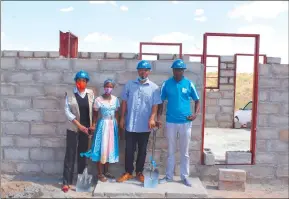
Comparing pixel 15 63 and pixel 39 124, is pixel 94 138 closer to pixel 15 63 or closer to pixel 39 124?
pixel 39 124

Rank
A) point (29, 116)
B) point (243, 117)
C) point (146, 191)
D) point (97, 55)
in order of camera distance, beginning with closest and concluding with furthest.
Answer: point (146, 191) → point (29, 116) → point (243, 117) → point (97, 55)

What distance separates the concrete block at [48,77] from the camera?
18.4 feet

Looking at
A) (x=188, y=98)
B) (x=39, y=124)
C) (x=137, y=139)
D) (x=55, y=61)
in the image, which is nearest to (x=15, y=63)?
(x=55, y=61)

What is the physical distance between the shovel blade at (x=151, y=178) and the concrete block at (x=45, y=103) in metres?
1.73

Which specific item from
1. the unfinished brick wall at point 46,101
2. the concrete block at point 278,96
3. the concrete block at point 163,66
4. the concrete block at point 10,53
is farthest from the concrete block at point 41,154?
the concrete block at point 10,53

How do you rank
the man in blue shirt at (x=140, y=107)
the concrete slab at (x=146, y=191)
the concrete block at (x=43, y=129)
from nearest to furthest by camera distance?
the concrete slab at (x=146, y=191) → the man in blue shirt at (x=140, y=107) → the concrete block at (x=43, y=129)

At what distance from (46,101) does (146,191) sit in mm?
2090

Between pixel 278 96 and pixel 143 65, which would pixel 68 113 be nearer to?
pixel 143 65

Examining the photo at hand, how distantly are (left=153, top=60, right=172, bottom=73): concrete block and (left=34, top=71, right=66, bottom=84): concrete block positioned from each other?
148 cm

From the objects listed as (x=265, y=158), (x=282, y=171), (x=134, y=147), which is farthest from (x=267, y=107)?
(x=134, y=147)

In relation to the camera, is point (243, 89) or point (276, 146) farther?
point (243, 89)

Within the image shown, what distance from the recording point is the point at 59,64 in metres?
5.61

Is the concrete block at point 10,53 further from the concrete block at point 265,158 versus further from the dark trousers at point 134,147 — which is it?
the concrete block at point 265,158

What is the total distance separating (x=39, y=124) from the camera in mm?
5680
